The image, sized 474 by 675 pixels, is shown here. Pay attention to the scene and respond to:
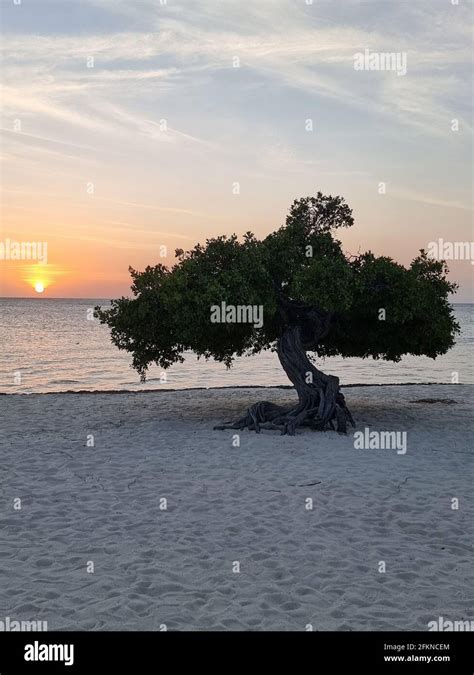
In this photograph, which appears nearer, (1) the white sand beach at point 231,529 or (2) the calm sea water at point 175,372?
(1) the white sand beach at point 231,529

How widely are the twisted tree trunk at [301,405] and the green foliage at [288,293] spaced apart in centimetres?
83

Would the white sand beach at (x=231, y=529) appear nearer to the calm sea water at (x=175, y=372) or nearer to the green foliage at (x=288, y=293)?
the green foliage at (x=288, y=293)

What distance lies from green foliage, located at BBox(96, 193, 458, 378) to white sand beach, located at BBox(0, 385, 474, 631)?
3083 mm

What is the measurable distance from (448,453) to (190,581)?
9.99m

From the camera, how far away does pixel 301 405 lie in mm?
19609

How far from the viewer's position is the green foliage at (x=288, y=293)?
17.8 m

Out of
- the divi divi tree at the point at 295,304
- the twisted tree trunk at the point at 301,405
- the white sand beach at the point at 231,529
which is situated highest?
the divi divi tree at the point at 295,304

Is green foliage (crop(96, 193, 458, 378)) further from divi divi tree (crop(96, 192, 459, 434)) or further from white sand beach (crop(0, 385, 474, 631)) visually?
white sand beach (crop(0, 385, 474, 631))

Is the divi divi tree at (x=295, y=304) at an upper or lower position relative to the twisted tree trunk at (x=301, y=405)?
upper

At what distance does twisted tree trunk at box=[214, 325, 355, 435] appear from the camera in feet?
62.0

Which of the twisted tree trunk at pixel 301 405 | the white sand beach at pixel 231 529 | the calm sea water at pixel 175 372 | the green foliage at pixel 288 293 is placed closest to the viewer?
the white sand beach at pixel 231 529

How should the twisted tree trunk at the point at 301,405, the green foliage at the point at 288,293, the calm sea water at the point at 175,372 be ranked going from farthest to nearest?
the calm sea water at the point at 175,372 → the twisted tree trunk at the point at 301,405 → the green foliage at the point at 288,293

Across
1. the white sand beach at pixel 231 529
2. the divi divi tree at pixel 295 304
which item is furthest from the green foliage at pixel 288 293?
the white sand beach at pixel 231 529
